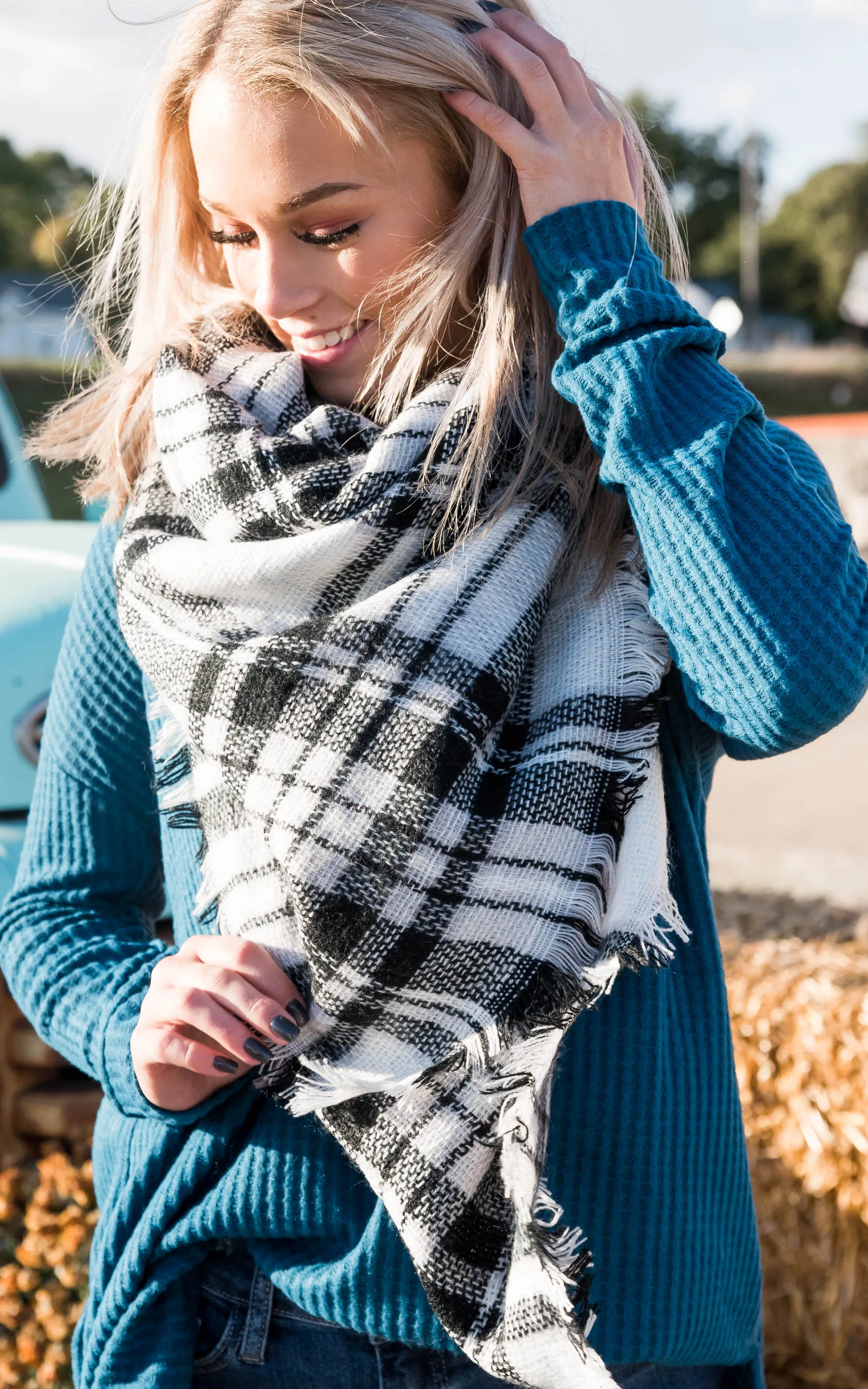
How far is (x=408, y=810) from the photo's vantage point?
1184 mm

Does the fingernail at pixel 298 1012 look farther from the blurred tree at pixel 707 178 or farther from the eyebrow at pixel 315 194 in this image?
the blurred tree at pixel 707 178

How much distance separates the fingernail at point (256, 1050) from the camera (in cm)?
119

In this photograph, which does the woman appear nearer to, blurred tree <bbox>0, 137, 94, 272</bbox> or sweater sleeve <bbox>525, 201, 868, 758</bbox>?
sweater sleeve <bbox>525, 201, 868, 758</bbox>

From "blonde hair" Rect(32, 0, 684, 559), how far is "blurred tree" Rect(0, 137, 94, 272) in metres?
48.6

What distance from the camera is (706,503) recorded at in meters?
1.19

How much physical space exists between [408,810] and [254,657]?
0.22 m

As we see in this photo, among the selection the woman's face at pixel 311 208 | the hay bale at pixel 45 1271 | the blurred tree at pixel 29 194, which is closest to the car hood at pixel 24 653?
the hay bale at pixel 45 1271

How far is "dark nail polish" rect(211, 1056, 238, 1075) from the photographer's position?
122 centimetres

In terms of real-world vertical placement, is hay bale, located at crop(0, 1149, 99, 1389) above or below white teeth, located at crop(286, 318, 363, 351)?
below

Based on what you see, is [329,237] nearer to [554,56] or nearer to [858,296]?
[554,56]

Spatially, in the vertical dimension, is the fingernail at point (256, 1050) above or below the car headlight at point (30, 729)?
above

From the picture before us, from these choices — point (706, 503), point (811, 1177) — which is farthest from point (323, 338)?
point (811, 1177)

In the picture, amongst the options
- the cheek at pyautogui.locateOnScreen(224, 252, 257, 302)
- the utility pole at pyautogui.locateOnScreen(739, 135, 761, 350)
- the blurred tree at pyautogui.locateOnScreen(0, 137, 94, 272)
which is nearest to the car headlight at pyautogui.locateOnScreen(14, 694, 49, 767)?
the cheek at pyautogui.locateOnScreen(224, 252, 257, 302)

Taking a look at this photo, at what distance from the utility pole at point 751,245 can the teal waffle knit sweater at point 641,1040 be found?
213 ft
